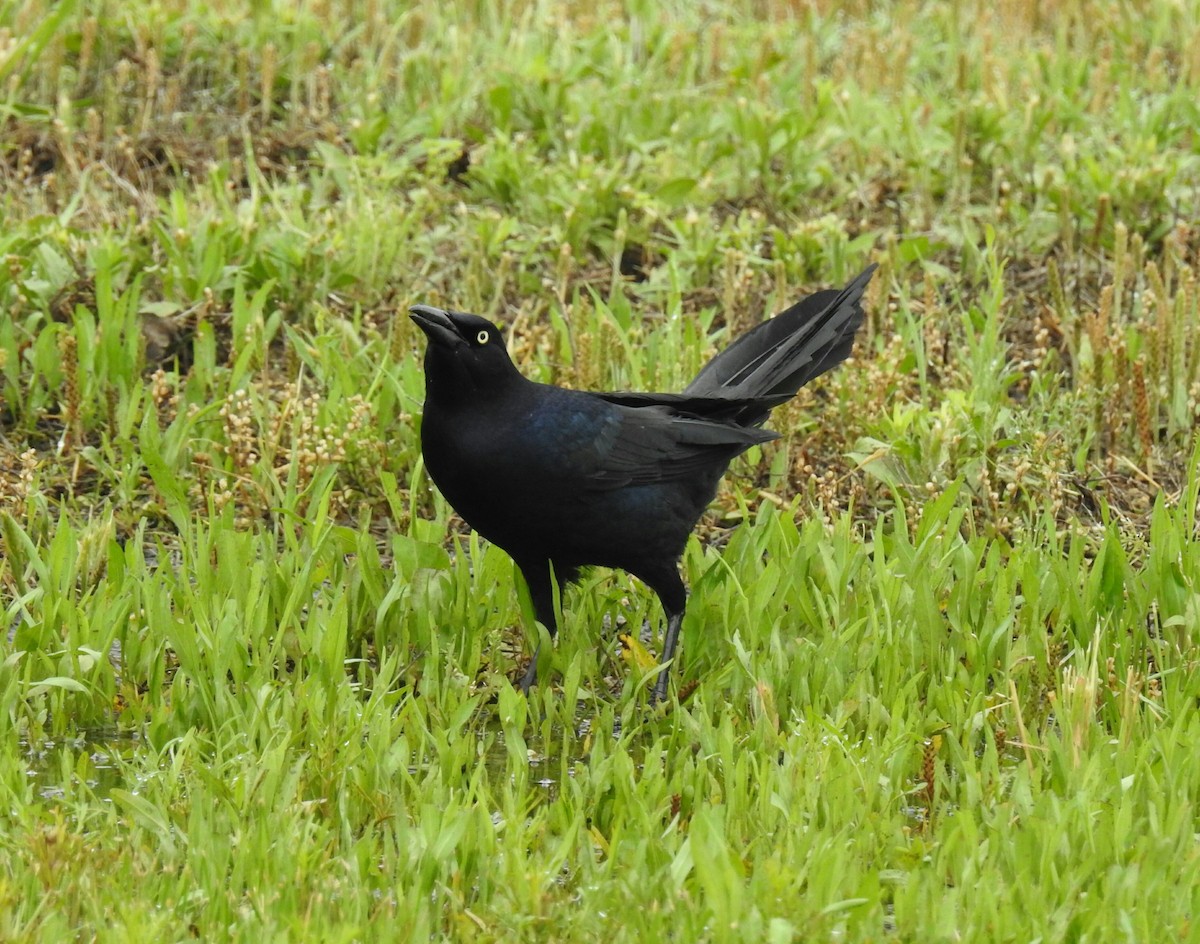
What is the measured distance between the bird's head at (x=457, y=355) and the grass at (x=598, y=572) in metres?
0.56

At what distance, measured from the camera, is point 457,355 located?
4812 millimetres

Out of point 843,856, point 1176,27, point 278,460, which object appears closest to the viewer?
point 843,856

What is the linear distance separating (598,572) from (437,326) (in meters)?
1.21

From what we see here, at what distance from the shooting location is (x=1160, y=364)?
21.1ft

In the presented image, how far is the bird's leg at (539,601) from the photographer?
4.98 m

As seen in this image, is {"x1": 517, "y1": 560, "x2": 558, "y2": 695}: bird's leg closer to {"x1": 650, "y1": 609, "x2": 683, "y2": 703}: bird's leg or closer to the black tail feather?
{"x1": 650, "y1": 609, "x2": 683, "y2": 703}: bird's leg

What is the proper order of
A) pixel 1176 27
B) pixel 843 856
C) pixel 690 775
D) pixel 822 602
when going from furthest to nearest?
pixel 1176 27 → pixel 822 602 → pixel 690 775 → pixel 843 856

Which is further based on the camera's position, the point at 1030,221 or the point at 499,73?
the point at 499,73

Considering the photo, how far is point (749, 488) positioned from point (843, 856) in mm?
2713

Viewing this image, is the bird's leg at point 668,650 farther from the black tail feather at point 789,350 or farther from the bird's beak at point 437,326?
the bird's beak at point 437,326

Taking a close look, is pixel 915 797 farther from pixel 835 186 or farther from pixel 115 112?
pixel 115 112

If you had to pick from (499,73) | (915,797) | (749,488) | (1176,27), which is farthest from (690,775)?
(1176,27)

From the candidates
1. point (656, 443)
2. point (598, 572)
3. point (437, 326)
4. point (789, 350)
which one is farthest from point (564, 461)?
point (789, 350)

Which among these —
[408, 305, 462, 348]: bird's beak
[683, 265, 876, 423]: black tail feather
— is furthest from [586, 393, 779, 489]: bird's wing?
[408, 305, 462, 348]: bird's beak
